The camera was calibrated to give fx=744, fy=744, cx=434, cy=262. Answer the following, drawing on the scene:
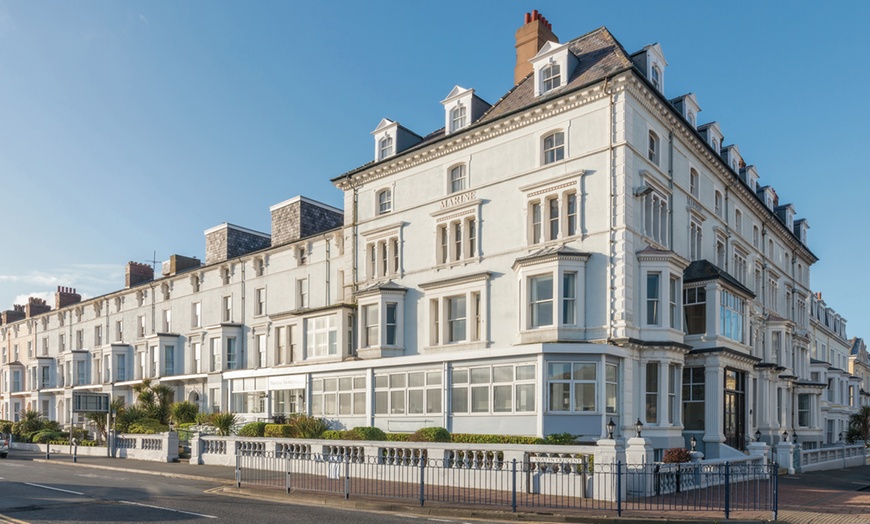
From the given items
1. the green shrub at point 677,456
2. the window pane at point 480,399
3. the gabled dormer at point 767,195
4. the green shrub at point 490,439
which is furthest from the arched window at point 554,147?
the gabled dormer at point 767,195

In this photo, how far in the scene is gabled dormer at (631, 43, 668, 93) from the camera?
29359 mm

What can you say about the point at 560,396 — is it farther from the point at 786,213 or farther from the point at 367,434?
the point at 786,213

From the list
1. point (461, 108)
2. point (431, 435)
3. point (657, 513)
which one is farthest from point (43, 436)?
point (657, 513)

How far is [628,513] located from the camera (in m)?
16.3

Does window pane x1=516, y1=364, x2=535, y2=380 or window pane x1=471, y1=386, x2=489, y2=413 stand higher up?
window pane x1=516, y1=364, x2=535, y2=380

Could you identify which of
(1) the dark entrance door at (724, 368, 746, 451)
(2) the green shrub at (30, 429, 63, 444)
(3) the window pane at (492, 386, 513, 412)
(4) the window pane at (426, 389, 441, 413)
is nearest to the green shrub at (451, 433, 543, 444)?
(3) the window pane at (492, 386, 513, 412)

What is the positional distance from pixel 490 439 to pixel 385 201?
13.8 meters

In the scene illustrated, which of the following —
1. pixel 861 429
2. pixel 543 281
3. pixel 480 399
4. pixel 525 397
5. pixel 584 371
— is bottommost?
pixel 861 429

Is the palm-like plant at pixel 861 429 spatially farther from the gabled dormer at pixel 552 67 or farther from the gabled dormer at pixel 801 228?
the gabled dormer at pixel 552 67

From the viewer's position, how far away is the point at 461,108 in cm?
3306

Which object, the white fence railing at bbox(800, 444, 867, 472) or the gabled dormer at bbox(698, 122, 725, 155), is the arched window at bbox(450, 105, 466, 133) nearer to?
the gabled dormer at bbox(698, 122, 725, 155)

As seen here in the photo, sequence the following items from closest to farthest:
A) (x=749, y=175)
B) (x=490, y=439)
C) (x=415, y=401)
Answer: (x=490, y=439)
(x=415, y=401)
(x=749, y=175)

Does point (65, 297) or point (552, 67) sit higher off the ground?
point (552, 67)

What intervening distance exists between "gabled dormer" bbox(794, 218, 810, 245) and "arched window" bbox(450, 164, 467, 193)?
30554mm
